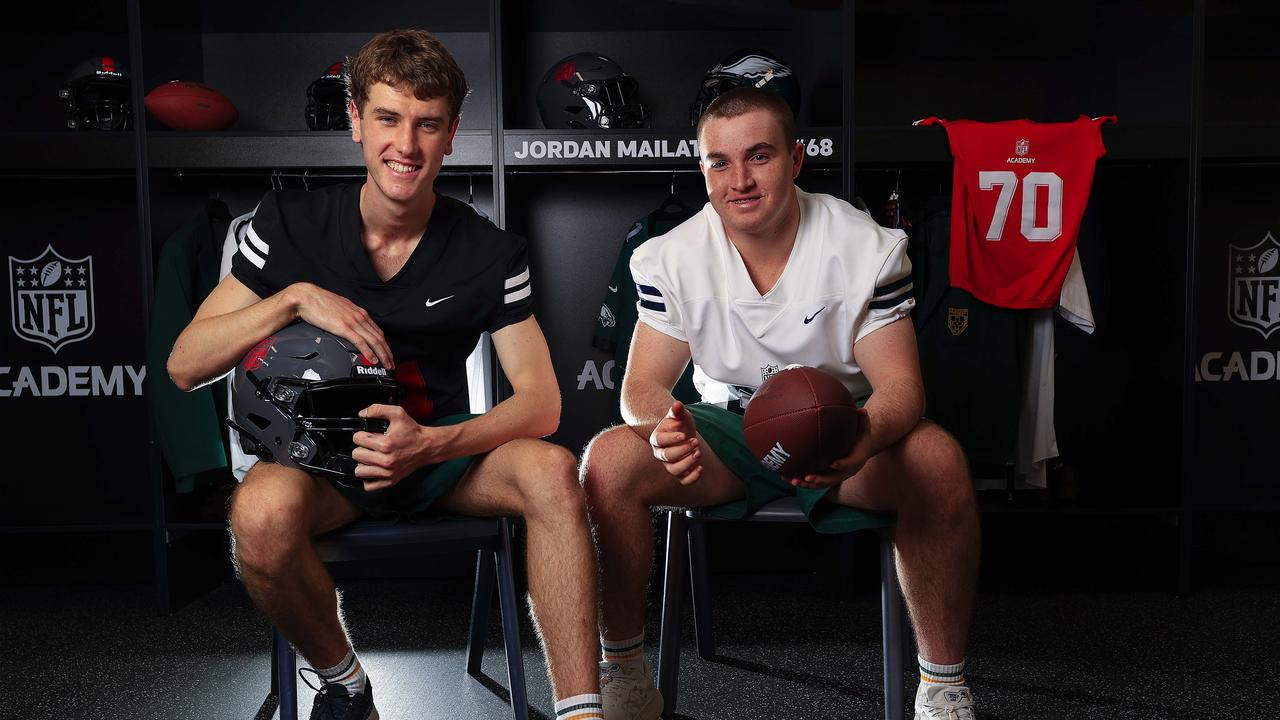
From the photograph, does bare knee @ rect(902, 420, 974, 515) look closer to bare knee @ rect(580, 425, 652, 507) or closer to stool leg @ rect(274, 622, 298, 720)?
bare knee @ rect(580, 425, 652, 507)

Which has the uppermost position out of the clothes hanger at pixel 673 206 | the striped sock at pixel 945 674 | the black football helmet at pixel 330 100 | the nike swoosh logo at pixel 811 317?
the black football helmet at pixel 330 100

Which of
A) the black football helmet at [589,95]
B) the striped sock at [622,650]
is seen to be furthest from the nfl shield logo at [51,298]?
the striped sock at [622,650]

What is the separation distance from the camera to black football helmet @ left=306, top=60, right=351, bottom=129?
2762 mm

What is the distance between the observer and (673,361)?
1825 millimetres

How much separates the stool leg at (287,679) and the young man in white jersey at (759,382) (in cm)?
51

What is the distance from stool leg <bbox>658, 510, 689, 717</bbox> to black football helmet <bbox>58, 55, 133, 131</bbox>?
2069mm

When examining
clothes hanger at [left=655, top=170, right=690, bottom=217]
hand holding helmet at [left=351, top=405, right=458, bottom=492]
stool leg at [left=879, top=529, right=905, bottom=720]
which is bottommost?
stool leg at [left=879, top=529, right=905, bottom=720]

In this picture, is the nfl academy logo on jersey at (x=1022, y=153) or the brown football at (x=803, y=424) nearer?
the brown football at (x=803, y=424)

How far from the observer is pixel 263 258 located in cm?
171

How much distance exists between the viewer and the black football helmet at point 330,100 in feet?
9.06

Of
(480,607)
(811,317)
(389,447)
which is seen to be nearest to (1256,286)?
(811,317)

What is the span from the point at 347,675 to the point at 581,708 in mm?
417

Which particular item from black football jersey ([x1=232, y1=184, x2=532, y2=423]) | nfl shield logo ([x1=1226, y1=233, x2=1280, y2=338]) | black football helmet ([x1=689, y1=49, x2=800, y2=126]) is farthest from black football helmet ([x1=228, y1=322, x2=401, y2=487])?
nfl shield logo ([x1=1226, y1=233, x2=1280, y2=338])

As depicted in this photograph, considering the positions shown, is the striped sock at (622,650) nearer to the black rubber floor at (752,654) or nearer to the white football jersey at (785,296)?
the black rubber floor at (752,654)
